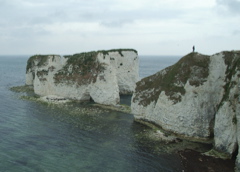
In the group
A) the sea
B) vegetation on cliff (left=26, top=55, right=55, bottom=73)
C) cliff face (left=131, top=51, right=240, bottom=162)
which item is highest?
vegetation on cliff (left=26, top=55, right=55, bottom=73)

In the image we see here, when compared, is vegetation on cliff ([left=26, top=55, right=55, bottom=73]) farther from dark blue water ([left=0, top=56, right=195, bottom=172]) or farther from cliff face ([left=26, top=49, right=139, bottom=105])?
dark blue water ([left=0, top=56, right=195, bottom=172])

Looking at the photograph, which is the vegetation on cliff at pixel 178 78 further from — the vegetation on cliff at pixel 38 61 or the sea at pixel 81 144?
the vegetation on cliff at pixel 38 61

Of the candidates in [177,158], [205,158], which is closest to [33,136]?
[177,158]

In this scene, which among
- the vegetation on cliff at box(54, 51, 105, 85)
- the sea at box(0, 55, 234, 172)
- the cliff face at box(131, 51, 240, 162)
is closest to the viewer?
the sea at box(0, 55, 234, 172)

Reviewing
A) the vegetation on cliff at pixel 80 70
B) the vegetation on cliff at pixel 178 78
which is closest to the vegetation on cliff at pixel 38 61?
the vegetation on cliff at pixel 80 70

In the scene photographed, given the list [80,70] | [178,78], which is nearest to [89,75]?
[80,70]

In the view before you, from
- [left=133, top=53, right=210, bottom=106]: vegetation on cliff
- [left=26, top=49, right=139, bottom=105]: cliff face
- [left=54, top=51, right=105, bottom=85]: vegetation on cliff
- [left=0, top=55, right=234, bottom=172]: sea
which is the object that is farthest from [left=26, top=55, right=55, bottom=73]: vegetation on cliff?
[left=133, top=53, right=210, bottom=106]: vegetation on cliff

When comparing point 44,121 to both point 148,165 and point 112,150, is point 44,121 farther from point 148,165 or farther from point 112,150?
point 148,165
